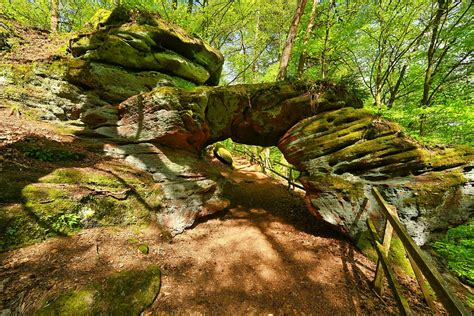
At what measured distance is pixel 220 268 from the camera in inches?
188

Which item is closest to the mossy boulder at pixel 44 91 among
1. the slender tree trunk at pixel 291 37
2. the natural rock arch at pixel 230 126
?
the natural rock arch at pixel 230 126

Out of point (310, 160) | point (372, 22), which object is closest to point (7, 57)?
point (310, 160)

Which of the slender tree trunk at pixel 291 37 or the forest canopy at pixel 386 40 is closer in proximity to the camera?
the slender tree trunk at pixel 291 37

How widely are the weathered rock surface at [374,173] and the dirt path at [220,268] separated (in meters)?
1.20

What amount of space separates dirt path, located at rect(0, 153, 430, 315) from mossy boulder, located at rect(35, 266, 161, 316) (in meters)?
0.15

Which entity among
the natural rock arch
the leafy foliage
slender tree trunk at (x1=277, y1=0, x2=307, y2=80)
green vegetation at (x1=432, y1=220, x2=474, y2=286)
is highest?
slender tree trunk at (x1=277, y1=0, x2=307, y2=80)

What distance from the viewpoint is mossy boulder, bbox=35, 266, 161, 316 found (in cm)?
288

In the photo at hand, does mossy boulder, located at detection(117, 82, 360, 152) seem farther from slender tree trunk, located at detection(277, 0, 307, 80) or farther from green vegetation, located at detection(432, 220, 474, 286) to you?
green vegetation, located at detection(432, 220, 474, 286)

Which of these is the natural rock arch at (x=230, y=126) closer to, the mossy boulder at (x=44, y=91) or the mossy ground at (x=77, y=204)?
the mossy boulder at (x=44, y=91)

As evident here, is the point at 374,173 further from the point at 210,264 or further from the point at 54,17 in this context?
the point at 54,17

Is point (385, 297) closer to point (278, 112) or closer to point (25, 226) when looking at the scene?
point (278, 112)

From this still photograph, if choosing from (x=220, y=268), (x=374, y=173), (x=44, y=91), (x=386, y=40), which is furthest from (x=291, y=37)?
(x=44, y=91)

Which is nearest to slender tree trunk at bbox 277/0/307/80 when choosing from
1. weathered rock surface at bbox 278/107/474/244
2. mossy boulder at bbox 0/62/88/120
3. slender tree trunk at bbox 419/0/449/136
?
weathered rock surface at bbox 278/107/474/244

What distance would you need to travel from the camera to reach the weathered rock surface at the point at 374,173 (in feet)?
16.6
